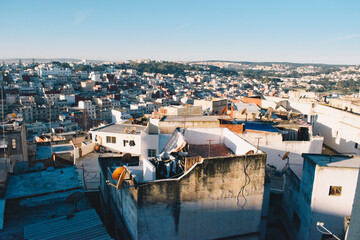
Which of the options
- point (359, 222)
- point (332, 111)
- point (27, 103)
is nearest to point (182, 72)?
point (27, 103)

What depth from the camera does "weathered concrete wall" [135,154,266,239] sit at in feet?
21.3

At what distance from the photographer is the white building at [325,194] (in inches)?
314

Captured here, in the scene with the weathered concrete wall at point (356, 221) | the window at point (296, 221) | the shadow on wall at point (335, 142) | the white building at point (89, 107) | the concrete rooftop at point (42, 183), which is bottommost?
the white building at point (89, 107)

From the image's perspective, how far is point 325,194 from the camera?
8125 mm

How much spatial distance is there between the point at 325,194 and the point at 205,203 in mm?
3779

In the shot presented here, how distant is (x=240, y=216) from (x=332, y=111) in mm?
10514

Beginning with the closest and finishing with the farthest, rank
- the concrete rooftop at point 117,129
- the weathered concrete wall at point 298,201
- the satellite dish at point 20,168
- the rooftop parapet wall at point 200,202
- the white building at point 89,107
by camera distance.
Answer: the rooftop parapet wall at point 200,202, the weathered concrete wall at point 298,201, the satellite dish at point 20,168, the concrete rooftop at point 117,129, the white building at point 89,107

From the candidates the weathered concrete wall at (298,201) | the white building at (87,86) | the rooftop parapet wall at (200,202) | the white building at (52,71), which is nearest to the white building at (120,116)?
the white building at (87,86)

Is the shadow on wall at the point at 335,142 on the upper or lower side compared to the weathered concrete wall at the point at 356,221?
lower

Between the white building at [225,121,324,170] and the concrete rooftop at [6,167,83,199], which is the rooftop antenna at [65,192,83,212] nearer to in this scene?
the concrete rooftop at [6,167,83,199]

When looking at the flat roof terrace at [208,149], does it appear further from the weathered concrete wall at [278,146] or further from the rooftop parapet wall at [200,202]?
the weathered concrete wall at [278,146]

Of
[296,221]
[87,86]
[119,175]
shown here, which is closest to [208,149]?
[119,175]

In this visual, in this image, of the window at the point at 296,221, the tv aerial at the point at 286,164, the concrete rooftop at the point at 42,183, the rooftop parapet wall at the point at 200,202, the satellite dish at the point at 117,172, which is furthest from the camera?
the tv aerial at the point at 286,164

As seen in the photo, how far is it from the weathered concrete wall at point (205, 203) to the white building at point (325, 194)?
1894mm
